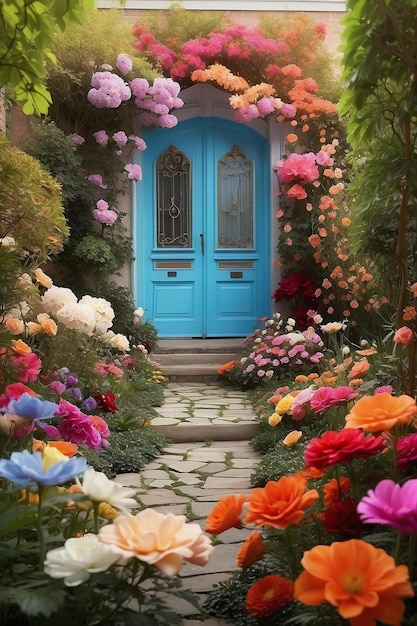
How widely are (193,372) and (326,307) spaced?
173 centimetres

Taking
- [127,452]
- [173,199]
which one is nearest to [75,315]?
[127,452]

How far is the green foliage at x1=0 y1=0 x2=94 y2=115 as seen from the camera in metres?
2.17

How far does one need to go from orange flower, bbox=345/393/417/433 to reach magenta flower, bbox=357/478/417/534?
0.85 feet

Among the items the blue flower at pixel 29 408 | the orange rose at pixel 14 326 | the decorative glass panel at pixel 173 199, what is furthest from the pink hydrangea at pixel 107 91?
the blue flower at pixel 29 408

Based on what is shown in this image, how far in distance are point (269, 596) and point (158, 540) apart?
46cm

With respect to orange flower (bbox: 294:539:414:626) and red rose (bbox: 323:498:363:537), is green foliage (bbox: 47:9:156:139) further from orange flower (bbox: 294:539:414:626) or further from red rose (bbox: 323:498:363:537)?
orange flower (bbox: 294:539:414:626)

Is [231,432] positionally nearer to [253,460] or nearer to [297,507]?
[253,460]

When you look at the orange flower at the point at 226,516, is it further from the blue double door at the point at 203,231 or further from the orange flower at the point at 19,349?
the blue double door at the point at 203,231

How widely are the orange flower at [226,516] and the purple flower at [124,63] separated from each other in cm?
680

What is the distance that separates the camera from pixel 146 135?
893 cm

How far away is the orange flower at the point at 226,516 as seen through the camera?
182 centimetres

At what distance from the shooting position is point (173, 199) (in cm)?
898

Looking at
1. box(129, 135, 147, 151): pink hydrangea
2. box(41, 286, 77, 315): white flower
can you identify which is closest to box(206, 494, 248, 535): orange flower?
box(41, 286, 77, 315): white flower

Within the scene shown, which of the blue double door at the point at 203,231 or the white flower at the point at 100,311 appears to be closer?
the white flower at the point at 100,311
